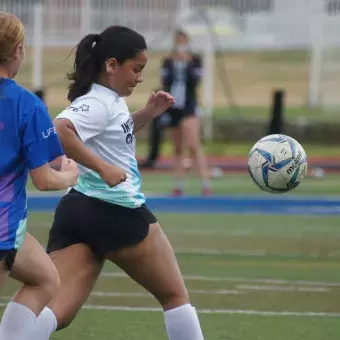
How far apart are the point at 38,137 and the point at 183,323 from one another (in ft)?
5.46

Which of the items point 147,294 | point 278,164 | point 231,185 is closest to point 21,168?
point 278,164

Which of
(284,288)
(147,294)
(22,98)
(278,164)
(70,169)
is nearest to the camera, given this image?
(22,98)

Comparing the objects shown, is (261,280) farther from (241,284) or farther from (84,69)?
(84,69)

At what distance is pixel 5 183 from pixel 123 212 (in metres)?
1.12

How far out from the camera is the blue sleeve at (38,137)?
5.22 meters

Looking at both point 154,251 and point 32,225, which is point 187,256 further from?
point 154,251

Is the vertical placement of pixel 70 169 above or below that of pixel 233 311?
above

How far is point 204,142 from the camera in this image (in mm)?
26828

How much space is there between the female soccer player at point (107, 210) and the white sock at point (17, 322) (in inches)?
15.7

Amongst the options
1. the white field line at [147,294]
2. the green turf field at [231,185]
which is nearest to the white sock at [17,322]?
the white field line at [147,294]

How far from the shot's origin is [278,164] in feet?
24.6

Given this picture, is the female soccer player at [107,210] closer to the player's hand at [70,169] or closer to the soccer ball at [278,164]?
the player's hand at [70,169]

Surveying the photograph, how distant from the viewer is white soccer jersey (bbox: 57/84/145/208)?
6250 millimetres

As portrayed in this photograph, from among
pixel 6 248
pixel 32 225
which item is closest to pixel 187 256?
pixel 32 225
